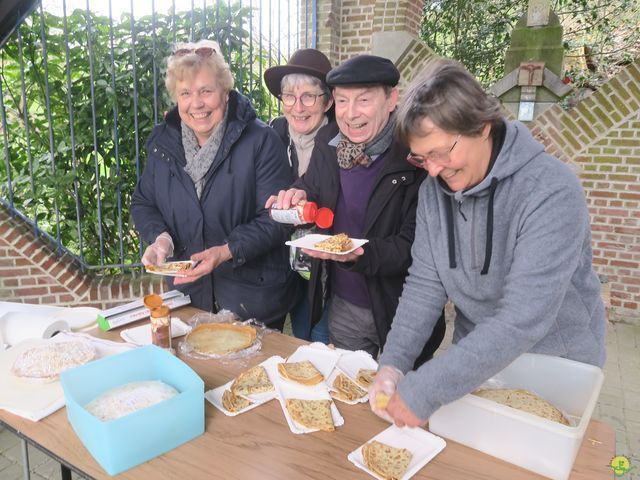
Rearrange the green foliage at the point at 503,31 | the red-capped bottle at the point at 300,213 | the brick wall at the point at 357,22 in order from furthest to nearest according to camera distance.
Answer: the green foliage at the point at 503,31, the brick wall at the point at 357,22, the red-capped bottle at the point at 300,213

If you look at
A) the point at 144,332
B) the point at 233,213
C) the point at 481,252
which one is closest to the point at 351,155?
the point at 233,213

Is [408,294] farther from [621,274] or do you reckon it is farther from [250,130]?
[621,274]

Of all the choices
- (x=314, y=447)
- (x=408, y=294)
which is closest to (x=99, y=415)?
(x=314, y=447)

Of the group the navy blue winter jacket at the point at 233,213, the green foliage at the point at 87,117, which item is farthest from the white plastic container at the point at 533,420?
the green foliage at the point at 87,117

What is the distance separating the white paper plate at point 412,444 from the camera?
1.20 m

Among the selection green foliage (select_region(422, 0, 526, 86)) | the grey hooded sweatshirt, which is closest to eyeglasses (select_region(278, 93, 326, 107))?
the grey hooded sweatshirt

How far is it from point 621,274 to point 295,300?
3706mm

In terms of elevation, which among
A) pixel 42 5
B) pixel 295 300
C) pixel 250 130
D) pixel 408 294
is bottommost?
pixel 295 300

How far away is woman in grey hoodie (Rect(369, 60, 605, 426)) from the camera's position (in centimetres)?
120

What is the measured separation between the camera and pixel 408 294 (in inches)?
62.7

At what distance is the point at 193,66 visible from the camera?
216cm

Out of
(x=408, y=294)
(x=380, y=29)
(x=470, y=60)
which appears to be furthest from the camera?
(x=470, y=60)

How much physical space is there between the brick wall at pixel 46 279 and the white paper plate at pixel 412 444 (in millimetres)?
3015

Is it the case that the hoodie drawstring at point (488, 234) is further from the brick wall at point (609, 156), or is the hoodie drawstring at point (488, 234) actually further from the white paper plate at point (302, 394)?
the brick wall at point (609, 156)
